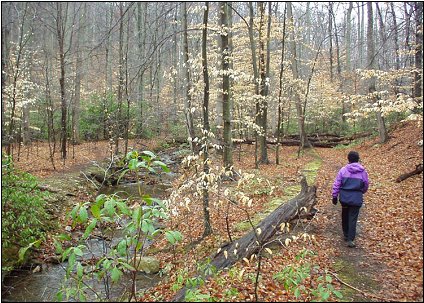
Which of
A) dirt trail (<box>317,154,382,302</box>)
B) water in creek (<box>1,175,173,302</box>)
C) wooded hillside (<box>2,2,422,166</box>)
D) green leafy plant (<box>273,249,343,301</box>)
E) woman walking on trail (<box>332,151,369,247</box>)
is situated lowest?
water in creek (<box>1,175,173,302</box>)

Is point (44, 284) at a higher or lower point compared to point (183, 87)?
lower

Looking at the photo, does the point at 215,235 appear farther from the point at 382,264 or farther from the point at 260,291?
the point at 382,264

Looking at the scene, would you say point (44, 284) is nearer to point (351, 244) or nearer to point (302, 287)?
point (302, 287)

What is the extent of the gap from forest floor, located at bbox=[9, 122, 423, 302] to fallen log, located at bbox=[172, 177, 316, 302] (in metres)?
0.25

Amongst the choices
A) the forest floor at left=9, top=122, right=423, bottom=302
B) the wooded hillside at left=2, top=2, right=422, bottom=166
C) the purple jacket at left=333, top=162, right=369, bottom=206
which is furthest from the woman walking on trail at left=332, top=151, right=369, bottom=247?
the wooded hillside at left=2, top=2, right=422, bottom=166

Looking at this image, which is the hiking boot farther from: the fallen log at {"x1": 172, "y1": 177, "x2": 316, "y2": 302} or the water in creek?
the water in creek

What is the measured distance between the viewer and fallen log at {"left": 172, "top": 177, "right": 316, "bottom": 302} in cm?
539

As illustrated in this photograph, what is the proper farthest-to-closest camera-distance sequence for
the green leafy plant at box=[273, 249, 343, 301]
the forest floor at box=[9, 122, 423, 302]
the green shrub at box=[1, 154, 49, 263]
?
the green shrub at box=[1, 154, 49, 263]
the forest floor at box=[9, 122, 423, 302]
the green leafy plant at box=[273, 249, 343, 301]

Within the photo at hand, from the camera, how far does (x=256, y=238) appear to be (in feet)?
18.6

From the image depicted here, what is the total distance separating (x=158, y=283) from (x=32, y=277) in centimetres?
260

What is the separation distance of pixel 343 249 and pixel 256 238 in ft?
5.74

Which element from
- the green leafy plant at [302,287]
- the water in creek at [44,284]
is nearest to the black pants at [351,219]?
the green leafy plant at [302,287]

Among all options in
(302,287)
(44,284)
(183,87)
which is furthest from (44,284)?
(183,87)

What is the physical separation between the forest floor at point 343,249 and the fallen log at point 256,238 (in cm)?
25
